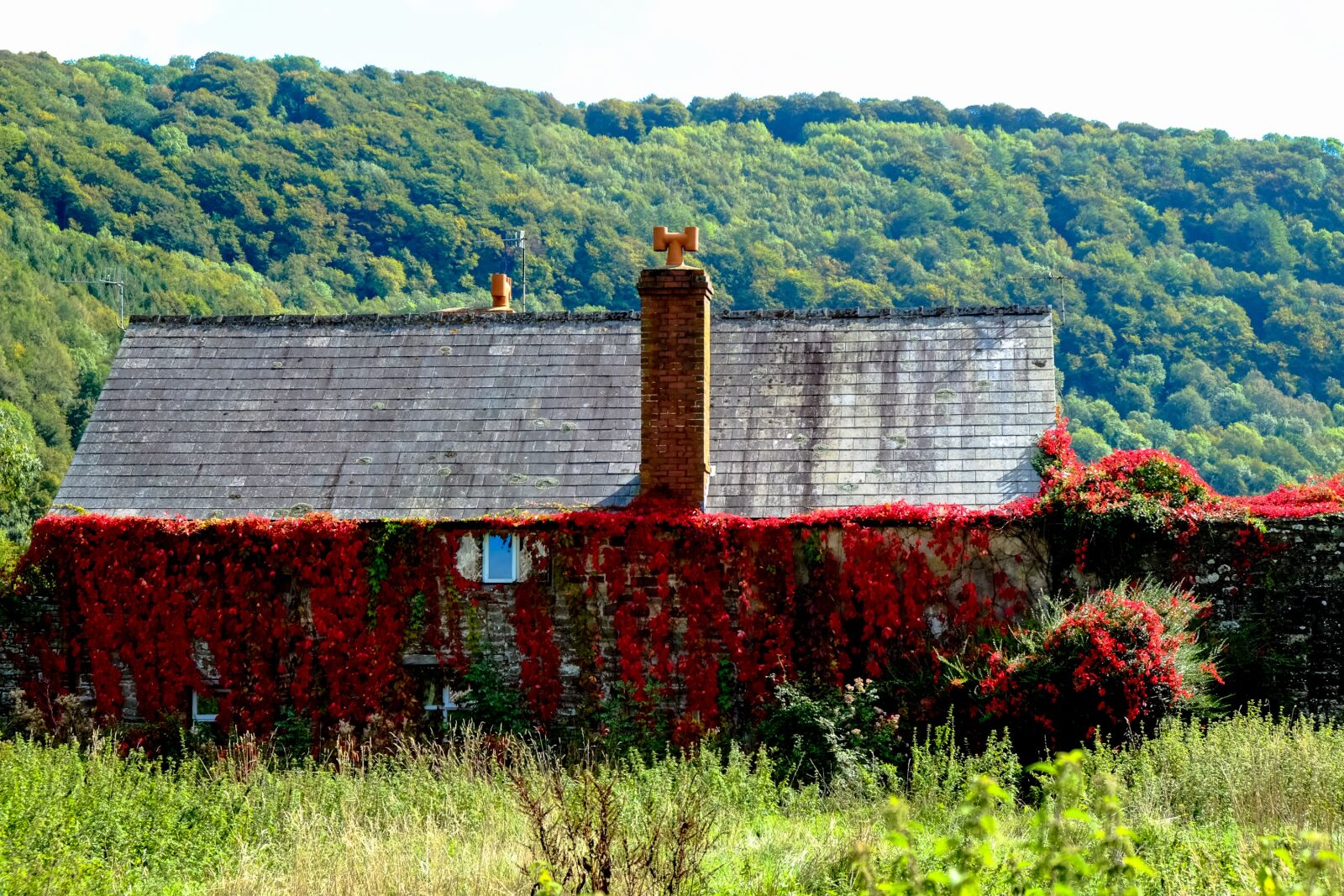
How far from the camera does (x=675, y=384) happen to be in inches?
722

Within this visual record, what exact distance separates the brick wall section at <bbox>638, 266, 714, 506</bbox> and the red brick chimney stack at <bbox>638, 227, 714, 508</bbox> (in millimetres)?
11

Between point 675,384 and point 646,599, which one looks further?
point 675,384

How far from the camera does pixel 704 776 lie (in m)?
13.5

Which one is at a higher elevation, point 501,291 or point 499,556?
point 501,291

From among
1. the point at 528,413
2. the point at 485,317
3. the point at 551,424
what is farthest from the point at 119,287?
the point at 551,424

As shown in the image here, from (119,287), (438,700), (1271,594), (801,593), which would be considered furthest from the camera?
(119,287)

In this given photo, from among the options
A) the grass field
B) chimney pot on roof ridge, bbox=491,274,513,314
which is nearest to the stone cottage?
the grass field

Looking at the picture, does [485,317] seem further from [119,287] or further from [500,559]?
[119,287]

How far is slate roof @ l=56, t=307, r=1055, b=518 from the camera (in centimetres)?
1884

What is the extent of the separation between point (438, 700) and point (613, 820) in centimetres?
874

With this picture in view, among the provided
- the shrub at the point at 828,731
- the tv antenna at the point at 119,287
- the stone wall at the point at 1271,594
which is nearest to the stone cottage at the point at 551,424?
the shrub at the point at 828,731

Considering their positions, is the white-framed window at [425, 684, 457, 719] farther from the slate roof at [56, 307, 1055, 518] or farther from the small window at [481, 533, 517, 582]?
the slate roof at [56, 307, 1055, 518]

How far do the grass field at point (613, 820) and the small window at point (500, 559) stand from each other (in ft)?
10.4

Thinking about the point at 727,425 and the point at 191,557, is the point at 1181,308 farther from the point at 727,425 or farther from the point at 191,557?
the point at 191,557
